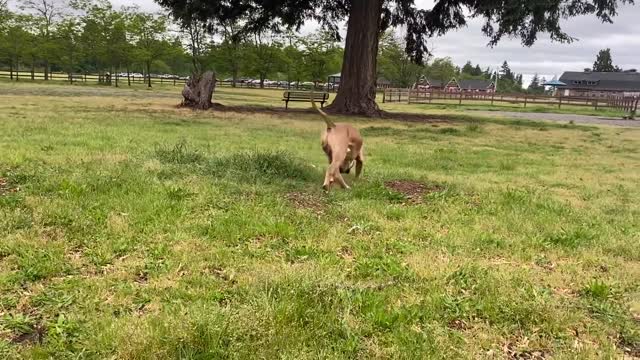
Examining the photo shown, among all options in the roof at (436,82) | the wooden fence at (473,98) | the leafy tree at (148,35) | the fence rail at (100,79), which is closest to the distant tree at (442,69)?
the roof at (436,82)

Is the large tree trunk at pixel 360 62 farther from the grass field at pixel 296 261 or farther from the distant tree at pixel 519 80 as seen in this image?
the distant tree at pixel 519 80

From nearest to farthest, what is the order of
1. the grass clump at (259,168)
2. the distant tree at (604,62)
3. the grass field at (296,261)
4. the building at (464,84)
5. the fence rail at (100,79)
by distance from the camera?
the grass field at (296,261) → the grass clump at (259,168) → the fence rail at (100,79) → the building at (464,84) → the distant tree at (604,62)

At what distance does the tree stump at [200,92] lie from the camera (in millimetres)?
19656

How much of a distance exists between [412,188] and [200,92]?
13.9 m

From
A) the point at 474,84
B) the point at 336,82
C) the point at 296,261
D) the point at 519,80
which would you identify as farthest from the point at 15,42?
the point at 519,80

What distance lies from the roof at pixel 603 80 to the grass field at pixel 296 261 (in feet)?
314

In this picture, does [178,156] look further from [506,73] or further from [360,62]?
[506,73]

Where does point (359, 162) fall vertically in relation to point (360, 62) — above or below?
below

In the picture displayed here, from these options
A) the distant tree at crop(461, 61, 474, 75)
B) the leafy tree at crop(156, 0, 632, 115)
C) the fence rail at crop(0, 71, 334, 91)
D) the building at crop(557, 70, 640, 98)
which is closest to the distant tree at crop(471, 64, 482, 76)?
the distant tree at crop(461, 61, 474, 75)

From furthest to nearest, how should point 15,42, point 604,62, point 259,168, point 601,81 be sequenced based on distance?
point 604,62 < point 601,81 < point 15,42 < point 259,168

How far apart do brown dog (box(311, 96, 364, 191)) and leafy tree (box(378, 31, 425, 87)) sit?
206ft

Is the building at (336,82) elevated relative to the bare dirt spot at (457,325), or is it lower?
elevated

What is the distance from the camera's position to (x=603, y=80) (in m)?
97.1

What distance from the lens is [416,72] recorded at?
257 feet
